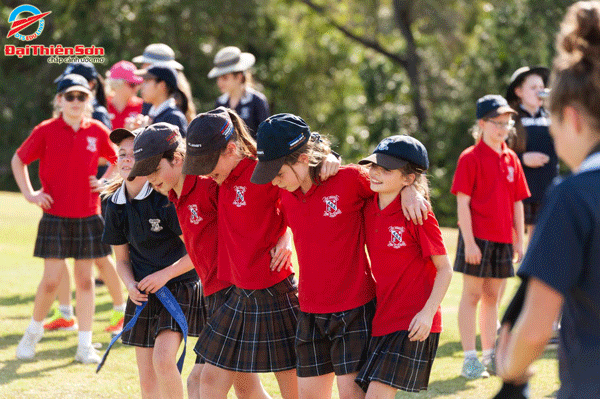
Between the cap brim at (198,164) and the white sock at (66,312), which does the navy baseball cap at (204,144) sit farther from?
the white sock at (66,312)

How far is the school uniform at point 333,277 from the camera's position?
11.9 ft

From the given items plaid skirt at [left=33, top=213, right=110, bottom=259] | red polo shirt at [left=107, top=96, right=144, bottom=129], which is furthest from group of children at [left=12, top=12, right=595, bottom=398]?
red polo shirt at [left=107, top=96, right=144, bottom=129]

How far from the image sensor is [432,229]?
3.52 m

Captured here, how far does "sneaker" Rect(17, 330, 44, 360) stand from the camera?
19.7ft

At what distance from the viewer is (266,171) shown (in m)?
3.55

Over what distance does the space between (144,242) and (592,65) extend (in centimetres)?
287

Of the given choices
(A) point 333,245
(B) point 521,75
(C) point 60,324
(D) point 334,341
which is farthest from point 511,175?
(C) point 60,324


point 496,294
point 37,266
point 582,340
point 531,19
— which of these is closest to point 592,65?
point 582,340

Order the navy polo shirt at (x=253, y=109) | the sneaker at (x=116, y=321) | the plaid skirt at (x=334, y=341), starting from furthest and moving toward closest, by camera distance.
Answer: the navy polo shirt at (x=253, y=109) < the sneaker at (x=116, y=321) < the plaid skirt at (x=334, y=341)

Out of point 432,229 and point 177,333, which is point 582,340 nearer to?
point 432,229

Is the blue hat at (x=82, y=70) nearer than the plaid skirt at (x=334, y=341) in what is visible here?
No

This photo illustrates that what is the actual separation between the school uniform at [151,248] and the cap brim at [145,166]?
1.00 feet

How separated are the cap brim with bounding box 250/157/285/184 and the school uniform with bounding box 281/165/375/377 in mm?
235

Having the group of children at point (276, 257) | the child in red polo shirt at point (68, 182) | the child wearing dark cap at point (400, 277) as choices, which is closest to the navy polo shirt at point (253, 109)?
the child in red polo shirt at point (68, 182)
